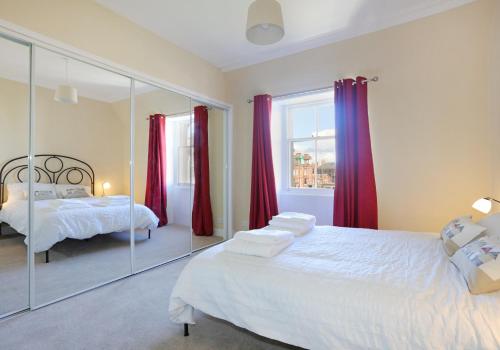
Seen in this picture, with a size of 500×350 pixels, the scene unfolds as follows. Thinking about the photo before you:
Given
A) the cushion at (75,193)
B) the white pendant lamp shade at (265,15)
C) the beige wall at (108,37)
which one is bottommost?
the cushion at (75,193)

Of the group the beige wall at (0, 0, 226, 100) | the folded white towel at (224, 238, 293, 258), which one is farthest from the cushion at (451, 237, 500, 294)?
the beige wall at (0, 0, 226, 100)

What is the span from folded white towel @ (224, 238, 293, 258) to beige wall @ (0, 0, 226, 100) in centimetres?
233

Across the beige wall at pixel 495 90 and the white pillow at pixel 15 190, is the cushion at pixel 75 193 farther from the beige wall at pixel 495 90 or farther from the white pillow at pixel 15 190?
the beige wall at pixel 495 90

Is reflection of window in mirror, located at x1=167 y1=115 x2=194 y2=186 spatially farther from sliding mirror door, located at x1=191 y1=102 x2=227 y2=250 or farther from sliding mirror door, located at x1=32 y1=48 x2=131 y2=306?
sliding mirror door, located at x1=32 y1=48 x2=131 y2=306

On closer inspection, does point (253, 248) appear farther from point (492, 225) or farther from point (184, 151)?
point (184, 151)

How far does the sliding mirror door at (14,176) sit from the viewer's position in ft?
7.11

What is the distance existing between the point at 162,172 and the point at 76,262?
1.36 m

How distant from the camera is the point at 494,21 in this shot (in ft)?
8.46

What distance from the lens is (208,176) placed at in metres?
4.24

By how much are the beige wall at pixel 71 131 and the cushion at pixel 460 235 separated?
3053mm

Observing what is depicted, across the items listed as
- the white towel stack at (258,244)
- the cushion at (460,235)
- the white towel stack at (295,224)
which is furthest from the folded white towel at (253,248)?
the cushion at (460,235)

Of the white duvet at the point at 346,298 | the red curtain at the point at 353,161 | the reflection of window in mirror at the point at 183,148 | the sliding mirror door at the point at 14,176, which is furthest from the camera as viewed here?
the reflection of window in mirror at the point at 183,148

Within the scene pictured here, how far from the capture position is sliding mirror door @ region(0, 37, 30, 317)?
2.17 m

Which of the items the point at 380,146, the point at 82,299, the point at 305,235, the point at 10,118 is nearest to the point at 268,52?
the point at 380,146
